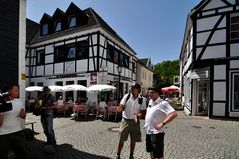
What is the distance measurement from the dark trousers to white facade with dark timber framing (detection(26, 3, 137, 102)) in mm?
12047

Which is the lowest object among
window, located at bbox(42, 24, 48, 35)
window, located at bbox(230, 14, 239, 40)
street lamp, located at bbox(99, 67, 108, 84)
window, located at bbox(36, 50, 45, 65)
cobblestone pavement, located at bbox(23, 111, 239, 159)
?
cobblestone pavement, located at bbox(23, 111, 239, 159)

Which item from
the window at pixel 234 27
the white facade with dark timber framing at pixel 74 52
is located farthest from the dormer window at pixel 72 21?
the window at pixel 234 27

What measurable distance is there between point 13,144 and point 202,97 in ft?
46.0

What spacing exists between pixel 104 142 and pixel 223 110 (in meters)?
8.46

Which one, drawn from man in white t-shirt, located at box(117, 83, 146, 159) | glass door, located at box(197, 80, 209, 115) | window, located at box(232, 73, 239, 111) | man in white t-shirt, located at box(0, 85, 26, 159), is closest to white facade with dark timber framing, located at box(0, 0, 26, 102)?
man in white t-shirt, located at box(0, 85, 26, 159)

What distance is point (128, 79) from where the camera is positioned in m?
22.8

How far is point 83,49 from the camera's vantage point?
55.6 ft

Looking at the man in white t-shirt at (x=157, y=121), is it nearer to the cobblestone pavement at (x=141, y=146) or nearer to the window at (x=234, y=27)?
the cobblestone pavement at (x=141, y=146)

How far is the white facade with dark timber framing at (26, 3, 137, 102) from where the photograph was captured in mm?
16297

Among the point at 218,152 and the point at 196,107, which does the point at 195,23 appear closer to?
the point at 196,107

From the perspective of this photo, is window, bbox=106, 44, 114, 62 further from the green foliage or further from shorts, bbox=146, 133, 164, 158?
the green foliage

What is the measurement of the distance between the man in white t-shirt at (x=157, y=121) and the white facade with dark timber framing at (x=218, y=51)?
9623 millimetres

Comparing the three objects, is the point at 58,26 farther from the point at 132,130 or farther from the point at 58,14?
the point at 132,130

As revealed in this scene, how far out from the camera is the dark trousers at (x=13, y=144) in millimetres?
3658
